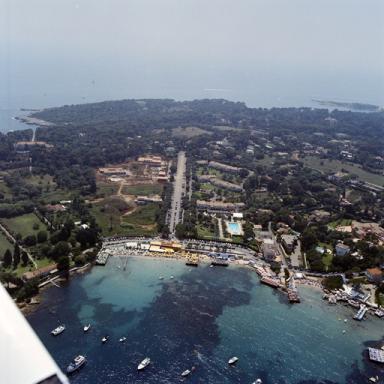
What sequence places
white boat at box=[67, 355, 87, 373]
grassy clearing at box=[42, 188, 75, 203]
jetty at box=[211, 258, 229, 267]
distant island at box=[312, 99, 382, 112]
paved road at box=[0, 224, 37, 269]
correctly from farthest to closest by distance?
distant island at box=[312, 99, 382, 112] → grassy clearing at box=[42, 188, 75, 203] → jetty at box=[211, 258, 229, 267] → paved road at box=[0, 224, 37, 269] → white boat at box=[67, 355, 87, 373]

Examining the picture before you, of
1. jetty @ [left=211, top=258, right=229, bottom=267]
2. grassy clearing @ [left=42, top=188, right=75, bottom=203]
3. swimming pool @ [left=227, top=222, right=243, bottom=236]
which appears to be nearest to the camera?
jetty @ [left=211, top=258, right=229, bottom=267]

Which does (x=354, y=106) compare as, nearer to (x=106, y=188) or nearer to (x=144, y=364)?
(x=106, y=188)

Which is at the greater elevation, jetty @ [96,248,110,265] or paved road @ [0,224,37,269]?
jetty @ [96,248,110,265]

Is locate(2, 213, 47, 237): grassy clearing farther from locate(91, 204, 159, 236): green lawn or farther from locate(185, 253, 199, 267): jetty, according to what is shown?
locate(185, 253, 199, 267): jetty

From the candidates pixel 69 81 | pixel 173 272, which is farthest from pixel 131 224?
pixel 69 81

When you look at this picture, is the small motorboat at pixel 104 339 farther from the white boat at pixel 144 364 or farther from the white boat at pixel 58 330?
the white boat at pixel 144 364

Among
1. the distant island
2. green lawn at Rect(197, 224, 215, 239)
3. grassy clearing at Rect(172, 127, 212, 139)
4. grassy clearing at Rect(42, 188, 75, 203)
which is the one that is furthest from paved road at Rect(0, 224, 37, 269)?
the distant island

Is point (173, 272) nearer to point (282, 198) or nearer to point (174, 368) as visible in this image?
point (174, 368)
